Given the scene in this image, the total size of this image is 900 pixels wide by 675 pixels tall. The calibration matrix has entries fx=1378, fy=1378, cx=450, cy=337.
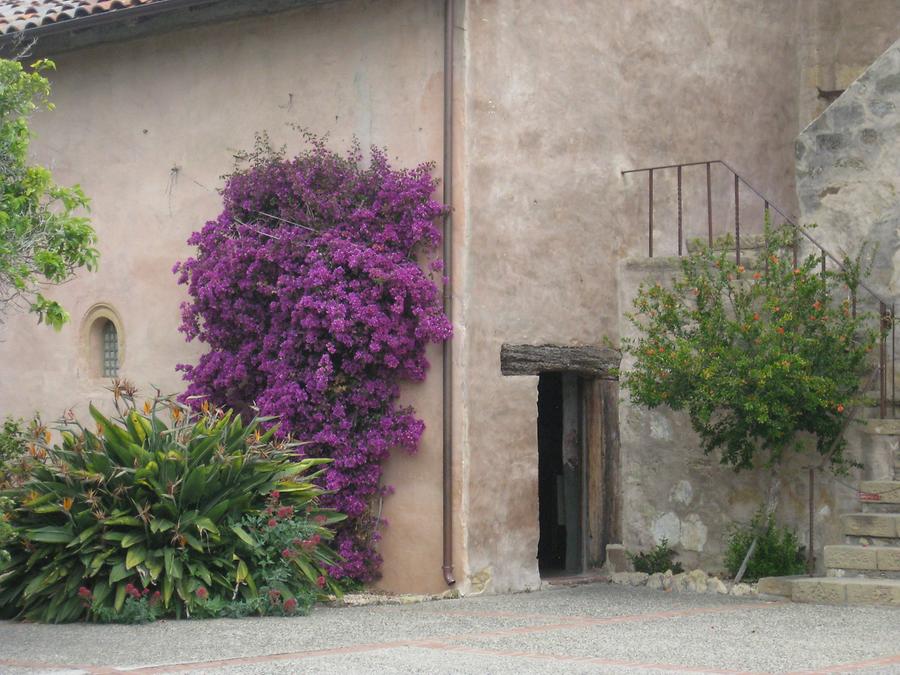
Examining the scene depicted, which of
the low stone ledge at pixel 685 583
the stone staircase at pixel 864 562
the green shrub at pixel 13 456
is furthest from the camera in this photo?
the low stone ledge at pixel 685 583

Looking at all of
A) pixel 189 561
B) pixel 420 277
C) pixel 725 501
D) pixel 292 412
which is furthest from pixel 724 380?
pixel 189 561

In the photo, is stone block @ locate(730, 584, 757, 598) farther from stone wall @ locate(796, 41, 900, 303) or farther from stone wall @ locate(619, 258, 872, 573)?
→ stone wall @ locate(796, 41, 900, 303)

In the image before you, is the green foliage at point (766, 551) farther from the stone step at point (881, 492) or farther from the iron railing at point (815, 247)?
the iron railing at point (815, 247)

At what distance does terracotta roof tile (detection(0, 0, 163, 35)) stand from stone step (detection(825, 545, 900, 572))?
306 inches

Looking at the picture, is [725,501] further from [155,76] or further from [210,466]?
[155,76]

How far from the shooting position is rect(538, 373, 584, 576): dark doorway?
13648 mm

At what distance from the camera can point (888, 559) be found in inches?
410

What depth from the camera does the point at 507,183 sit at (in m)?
12.3

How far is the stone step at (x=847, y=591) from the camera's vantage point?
33.1ft

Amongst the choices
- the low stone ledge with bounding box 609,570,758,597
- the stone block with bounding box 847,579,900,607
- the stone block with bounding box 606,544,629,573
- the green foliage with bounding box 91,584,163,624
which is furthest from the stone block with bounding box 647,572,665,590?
the green foliage with bounding box 91,584,163,624

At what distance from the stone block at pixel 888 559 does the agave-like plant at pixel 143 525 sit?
13.9ft

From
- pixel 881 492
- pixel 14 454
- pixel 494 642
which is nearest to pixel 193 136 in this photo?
pixel 14 454

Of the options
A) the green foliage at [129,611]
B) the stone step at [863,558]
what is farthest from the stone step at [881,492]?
the green foliage at [129,611]

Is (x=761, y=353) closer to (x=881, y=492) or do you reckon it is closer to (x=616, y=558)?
(x=881, y=492)
